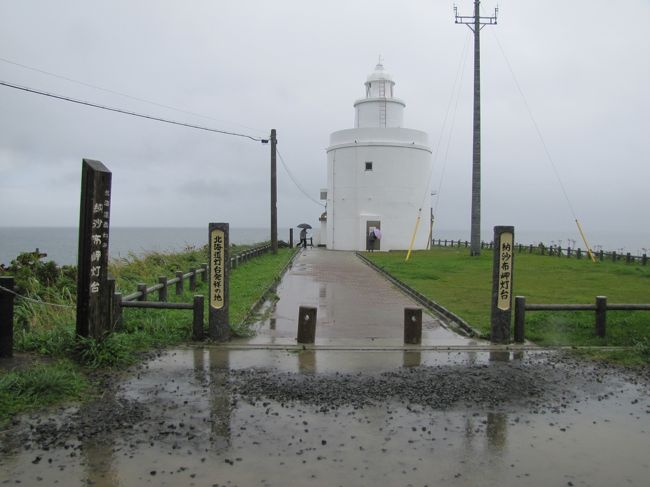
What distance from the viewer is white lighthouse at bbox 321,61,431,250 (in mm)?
32844

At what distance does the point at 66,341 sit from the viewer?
7.18 m

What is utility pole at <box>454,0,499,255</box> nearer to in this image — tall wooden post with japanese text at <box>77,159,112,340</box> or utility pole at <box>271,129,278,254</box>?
utility pole at <box>271,129,278,254</box>

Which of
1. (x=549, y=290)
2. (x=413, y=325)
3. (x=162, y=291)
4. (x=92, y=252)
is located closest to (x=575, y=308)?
(x=413, y=325)

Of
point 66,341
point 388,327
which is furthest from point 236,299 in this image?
point 66,341

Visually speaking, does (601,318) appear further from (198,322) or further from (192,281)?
(192,281)

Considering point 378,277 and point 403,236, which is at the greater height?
point 403,236

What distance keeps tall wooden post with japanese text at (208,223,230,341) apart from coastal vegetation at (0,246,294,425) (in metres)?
0.40

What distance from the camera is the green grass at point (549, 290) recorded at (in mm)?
8969

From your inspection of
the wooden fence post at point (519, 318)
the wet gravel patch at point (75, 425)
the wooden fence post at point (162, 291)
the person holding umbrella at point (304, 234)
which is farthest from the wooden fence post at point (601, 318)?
the person holding umbrella at point (304, 234)

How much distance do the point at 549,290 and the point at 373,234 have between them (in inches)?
717

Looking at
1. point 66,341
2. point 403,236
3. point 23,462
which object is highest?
point 403,236

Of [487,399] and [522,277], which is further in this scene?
[522,277]

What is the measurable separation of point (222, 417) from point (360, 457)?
143 cm

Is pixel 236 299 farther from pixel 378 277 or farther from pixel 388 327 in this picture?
pixel 378 277
